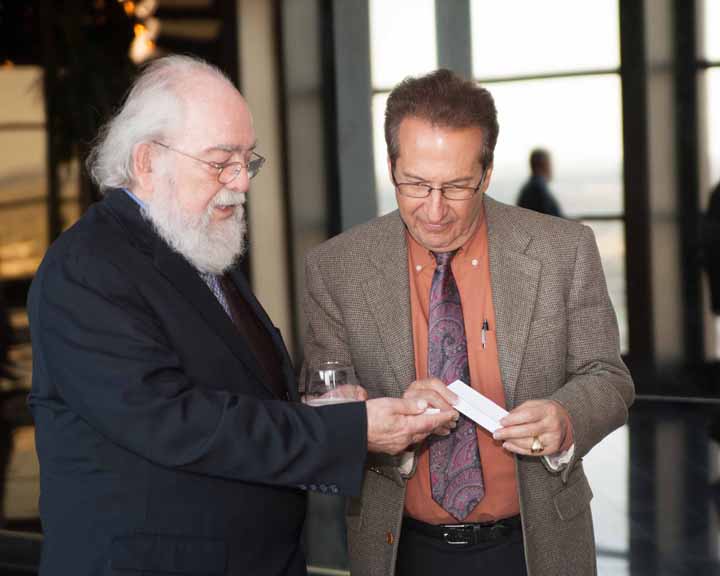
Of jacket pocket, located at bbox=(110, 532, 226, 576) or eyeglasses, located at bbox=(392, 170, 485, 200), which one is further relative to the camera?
eyeglasses, located at bbox=(392, 170, 485, 200)

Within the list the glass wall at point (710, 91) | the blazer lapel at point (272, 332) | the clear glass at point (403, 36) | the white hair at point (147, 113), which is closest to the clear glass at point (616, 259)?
the glass wall at point (710, 91)

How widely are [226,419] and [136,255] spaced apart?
14.3 inches

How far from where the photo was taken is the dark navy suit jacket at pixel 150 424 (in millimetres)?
1770

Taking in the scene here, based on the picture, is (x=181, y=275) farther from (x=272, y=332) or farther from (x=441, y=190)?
(x=441, y=190)

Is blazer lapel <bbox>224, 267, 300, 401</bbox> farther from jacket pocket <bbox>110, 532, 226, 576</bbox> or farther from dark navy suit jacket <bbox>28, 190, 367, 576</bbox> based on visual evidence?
jacket pocket <bbox>110, 532, 226, 576</bbox>

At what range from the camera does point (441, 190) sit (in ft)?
7.03

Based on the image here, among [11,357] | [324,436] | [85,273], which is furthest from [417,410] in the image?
[11,357]

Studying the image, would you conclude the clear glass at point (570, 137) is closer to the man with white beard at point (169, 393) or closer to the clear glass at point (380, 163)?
the clear glass at point (380, 163)

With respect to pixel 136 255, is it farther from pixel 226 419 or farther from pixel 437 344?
pixel 437 344

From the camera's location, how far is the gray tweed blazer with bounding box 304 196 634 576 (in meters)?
2.17

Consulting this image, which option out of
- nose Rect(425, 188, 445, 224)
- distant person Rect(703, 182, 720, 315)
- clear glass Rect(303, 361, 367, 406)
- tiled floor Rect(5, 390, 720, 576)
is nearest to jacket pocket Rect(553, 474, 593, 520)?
clear glass Rect(303, 361, 367, 406)

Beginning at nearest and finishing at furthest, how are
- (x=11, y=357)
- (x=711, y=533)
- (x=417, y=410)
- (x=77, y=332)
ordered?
(x=77, y=332) < (x=417, y=410) < (x=711, y=533) < (x=11, y=357)

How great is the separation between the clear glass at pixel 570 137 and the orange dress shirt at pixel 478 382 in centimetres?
545

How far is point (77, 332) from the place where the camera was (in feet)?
5.83
